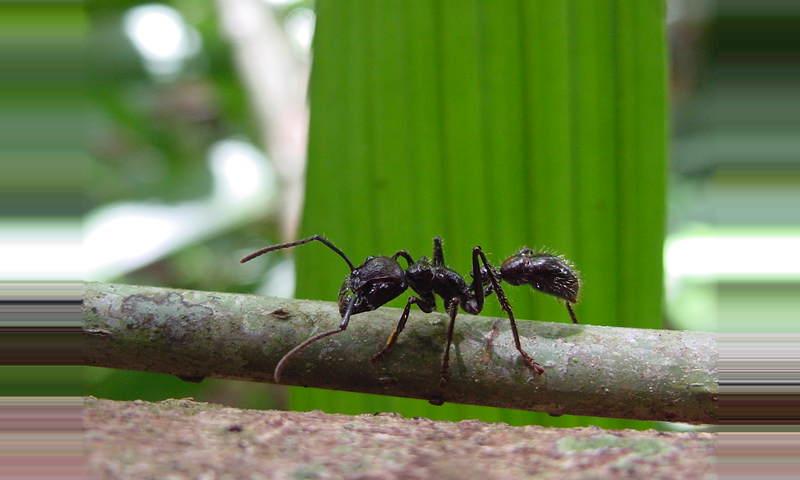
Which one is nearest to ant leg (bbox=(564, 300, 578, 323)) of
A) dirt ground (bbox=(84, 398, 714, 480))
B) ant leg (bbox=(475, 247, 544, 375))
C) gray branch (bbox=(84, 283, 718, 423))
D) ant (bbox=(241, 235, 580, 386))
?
ant (bbox=(241, 235, 580, 386))

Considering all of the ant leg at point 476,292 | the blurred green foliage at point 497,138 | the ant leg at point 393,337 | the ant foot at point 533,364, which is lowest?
the ant foot at point 533,364

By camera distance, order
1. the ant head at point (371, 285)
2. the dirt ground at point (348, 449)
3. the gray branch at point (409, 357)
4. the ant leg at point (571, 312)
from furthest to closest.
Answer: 1. the ant leg at point (571, 312)
2. the ant head at point (371, 285)
3. the gray branch at point (409, 357)
4. the dirt ground at point (348, 449)

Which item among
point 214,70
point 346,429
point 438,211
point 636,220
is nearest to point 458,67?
point 438,211

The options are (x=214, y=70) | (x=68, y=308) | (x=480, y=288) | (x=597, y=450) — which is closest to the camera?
(x=597, y=450)

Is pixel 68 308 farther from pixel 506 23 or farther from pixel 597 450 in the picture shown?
pixel 506 23

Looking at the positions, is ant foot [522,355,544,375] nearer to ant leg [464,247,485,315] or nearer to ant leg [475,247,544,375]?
ant leg [475,247,544,375]

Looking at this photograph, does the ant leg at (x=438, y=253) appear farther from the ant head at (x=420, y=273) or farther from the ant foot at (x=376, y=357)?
the ant foot at (x=376, y=357)

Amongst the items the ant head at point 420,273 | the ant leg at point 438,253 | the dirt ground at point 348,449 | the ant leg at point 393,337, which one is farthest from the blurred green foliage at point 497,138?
the dirt ground at point 348,449

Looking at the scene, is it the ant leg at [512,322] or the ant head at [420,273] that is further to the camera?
the ant head at [420,273]
